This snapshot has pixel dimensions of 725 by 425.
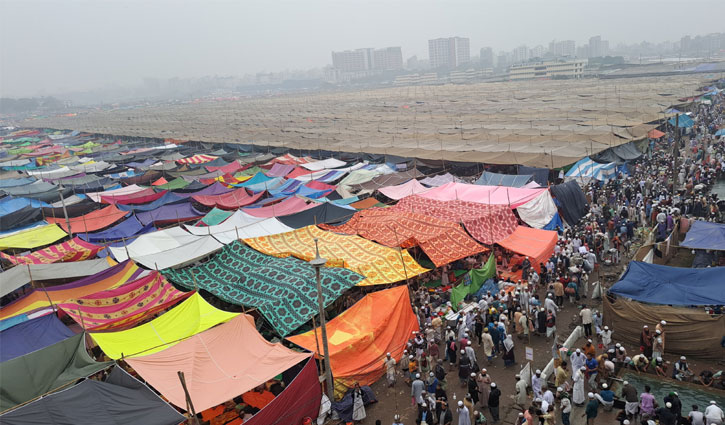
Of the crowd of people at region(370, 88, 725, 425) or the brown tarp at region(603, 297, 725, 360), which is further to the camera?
the brown tarp at region(603, 297, 725, 360)

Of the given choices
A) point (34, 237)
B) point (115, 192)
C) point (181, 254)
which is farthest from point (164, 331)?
point (115, 192)

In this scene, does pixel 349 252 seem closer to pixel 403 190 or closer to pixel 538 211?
pixel 538 211

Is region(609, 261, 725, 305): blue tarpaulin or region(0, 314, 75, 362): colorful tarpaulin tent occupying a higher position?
region(0, 314, 75, 362): colorful tarpaulin tent

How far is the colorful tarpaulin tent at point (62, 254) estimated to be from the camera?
586 inches

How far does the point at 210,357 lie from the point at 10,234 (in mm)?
14845

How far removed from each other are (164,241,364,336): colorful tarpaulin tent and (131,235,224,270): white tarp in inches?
21.3

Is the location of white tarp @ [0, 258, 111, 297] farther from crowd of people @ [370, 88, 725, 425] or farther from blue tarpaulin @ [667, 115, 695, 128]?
blue tarpaulin @ [667, 115, 695, 128]

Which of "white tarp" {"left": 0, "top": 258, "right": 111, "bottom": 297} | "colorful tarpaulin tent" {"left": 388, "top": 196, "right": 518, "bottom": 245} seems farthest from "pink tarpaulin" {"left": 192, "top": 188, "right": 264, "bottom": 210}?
"colorful tarpaulin tent" {"left": 388, "top": 196, "right": 518, "bottom": 245}

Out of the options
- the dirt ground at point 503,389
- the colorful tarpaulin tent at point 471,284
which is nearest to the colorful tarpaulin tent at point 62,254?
the dirt ground at point 503,389

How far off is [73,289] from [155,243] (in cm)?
383

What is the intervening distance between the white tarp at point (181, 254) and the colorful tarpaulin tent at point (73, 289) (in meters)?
0.68

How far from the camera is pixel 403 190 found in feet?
71.3

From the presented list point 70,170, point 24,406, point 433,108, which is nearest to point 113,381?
point 24,406

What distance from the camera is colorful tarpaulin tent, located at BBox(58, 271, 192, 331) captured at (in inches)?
417
